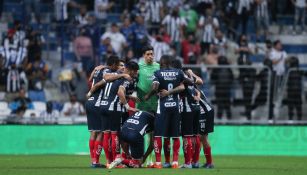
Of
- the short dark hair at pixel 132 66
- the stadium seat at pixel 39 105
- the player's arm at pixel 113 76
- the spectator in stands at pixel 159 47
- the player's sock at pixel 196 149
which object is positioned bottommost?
the stadium seat at pixel 39 105

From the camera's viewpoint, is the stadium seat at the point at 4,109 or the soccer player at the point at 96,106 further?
the stadium seat at the point at 4,109

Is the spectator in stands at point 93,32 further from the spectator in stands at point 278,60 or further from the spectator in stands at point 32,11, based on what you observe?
the spectator in stands at point 278,60

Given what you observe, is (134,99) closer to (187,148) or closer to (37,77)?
(187,148)

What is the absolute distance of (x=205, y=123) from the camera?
24109mm

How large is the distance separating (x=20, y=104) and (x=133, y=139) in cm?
1054

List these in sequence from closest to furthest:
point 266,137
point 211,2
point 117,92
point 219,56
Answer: point 117,92 → point 266,137 → point 219,56 → point 211,2

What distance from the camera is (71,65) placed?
3484 cm

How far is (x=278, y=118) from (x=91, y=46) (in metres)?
6.56

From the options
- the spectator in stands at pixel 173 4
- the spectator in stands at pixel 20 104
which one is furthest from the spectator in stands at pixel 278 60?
the spectator in stands at pixel 20 104

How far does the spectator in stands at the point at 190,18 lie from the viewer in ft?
122

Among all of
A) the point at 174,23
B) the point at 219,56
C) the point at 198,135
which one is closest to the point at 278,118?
the point at 219,56

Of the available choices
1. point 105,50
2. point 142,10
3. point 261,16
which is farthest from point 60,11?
point 261,16

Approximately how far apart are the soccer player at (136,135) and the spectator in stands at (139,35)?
11.2m

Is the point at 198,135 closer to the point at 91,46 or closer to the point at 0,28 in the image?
the point at 91,46
